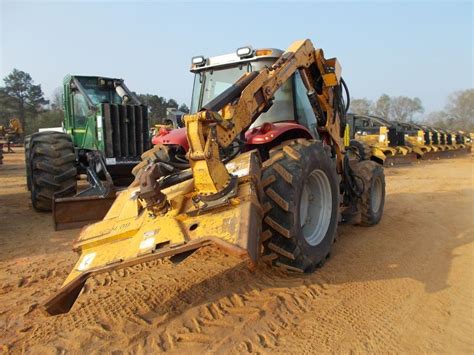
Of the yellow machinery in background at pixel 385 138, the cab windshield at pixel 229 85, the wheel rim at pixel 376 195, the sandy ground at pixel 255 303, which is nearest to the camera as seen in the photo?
the sandy ground at pixel 255 303

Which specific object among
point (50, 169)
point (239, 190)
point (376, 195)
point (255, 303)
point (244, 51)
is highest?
point (244, 51)

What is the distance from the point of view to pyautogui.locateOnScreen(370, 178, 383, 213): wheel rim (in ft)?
21.1

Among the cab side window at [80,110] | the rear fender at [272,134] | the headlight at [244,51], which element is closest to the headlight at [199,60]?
the headlight at [244,51]

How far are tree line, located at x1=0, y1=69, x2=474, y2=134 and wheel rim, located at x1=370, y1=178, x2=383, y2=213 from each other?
2001 centimetres

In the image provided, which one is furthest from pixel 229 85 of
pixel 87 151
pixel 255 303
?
pixel 87 151

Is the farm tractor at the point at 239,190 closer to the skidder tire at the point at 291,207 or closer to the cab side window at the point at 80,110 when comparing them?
the skidder tire at the point at 291,207

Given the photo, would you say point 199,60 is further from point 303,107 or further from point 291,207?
point 291,207

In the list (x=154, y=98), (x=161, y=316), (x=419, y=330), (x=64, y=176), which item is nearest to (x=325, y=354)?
(x=419, y=330)

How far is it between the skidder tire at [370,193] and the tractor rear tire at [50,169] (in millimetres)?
4837

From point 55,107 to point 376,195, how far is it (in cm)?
4583

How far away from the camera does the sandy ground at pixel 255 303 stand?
2.97 metres

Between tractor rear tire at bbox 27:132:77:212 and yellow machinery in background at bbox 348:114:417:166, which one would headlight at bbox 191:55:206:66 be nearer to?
tractor rear tire at bbox 27:132:77:212

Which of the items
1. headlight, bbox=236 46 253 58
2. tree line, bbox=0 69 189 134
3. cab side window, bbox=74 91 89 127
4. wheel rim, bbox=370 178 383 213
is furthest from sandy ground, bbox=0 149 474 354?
tree line, bbox=0 69 189 134

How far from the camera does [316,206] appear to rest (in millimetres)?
4516
